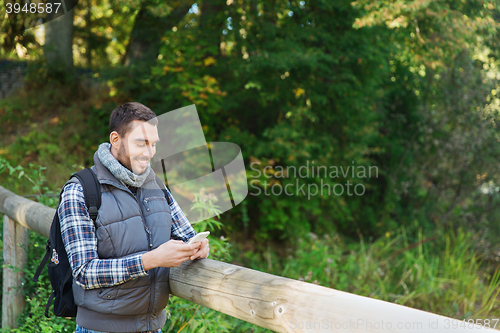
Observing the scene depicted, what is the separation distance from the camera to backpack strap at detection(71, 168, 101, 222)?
4.59 feet

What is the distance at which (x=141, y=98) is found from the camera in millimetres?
7512

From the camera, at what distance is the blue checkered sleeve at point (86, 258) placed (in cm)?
135

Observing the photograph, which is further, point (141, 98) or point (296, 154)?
point (141, 98)

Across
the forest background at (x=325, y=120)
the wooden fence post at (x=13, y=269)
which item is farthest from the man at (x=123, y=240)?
the forest background at (x=325, y=120)

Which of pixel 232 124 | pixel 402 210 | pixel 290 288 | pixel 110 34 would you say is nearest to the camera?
pixel 290 288

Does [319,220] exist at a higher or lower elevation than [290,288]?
lower

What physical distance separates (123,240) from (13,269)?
1.90 metres

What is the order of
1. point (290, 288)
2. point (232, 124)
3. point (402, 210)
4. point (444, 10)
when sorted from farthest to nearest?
point (402, 210)
point (232, 124)
point (444, 10)
point (290, 288)

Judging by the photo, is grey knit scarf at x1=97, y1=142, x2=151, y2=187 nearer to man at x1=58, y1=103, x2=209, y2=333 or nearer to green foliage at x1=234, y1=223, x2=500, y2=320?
man at x1=58, y1=103, x2=209, y2=333

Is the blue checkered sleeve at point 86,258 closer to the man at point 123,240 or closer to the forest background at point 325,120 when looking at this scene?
the man at point 123,240

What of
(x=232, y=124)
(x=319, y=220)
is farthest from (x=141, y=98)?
(x=319, y=220)

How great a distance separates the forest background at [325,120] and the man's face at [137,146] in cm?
226

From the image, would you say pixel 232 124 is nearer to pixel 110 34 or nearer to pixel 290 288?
pixel 290 288

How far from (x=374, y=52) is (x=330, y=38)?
0.80m
